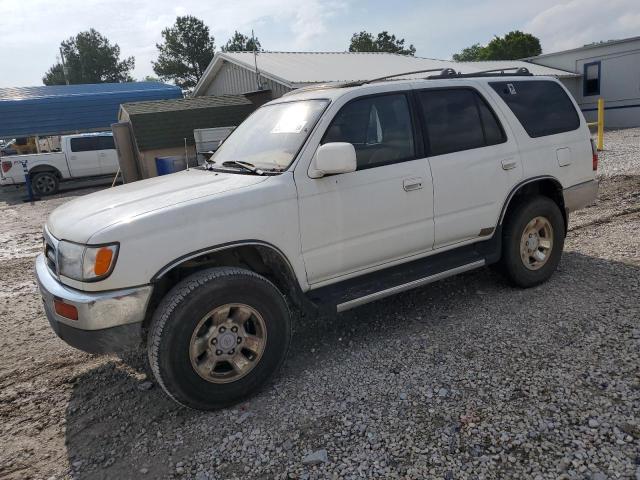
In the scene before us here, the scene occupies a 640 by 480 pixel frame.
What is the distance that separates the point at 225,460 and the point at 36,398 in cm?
170

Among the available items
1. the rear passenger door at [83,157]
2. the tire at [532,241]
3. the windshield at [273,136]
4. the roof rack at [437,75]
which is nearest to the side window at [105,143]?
the rear passenger door at [83,157]

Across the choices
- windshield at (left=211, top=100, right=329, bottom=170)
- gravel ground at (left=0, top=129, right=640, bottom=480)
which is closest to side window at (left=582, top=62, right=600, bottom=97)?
gravel ground at (left=0, top=129, right=640, bottom=480)

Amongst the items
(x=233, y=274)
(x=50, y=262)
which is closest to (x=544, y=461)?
(x=233, y=274)

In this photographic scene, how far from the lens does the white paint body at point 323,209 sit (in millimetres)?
2982

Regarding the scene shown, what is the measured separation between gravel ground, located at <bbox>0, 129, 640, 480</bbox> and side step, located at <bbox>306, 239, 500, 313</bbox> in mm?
435

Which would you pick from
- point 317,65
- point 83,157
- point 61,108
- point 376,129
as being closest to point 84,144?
point 83,157

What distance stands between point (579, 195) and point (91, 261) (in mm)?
4382

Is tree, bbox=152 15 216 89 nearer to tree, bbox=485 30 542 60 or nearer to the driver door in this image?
tree, bbox=485 30 542 60

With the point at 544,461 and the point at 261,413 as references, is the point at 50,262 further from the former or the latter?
the point at 544,461

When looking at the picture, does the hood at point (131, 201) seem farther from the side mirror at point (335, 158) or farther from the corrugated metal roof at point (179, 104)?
the corrugated metal roof at point (179, 104)

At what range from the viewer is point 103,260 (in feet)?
9.38

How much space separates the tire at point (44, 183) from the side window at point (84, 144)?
1.13 meters

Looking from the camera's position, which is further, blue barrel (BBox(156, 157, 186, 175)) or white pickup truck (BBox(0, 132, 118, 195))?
white pickup truck (BBox(0, 132, 118, 195))

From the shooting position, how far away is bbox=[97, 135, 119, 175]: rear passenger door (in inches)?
671
